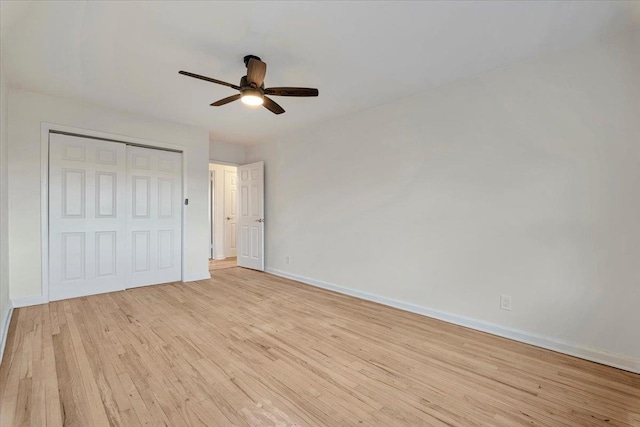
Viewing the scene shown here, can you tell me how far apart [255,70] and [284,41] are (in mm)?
330

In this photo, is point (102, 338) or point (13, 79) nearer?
point (102, 338)

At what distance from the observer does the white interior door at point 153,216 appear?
4094 mm

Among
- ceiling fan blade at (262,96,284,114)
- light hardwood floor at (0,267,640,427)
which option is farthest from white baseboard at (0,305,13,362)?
ceiling fan blade at (262,96,284,114)

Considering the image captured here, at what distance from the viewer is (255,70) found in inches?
92.1

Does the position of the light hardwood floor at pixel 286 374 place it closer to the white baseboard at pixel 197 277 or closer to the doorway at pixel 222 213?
the white baseboard at pixel 197 277

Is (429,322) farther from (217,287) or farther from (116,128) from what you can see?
(116,128)

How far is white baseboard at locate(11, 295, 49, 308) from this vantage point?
3194 millimetres

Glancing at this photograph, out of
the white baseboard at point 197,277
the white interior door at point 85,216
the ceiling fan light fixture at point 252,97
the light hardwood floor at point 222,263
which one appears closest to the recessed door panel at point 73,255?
the white interior door at point 85,216

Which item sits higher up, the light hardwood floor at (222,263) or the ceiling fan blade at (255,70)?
the ceiling fan blade at (255,70)

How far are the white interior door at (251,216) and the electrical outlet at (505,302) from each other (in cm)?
384

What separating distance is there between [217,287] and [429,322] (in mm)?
2945

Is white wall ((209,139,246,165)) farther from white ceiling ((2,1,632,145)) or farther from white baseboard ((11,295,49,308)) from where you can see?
white baseboard ((11,295,49,308))

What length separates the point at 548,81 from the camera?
95.2 inches

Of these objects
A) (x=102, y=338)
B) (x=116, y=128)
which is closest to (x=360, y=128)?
(x=116, y=128)
